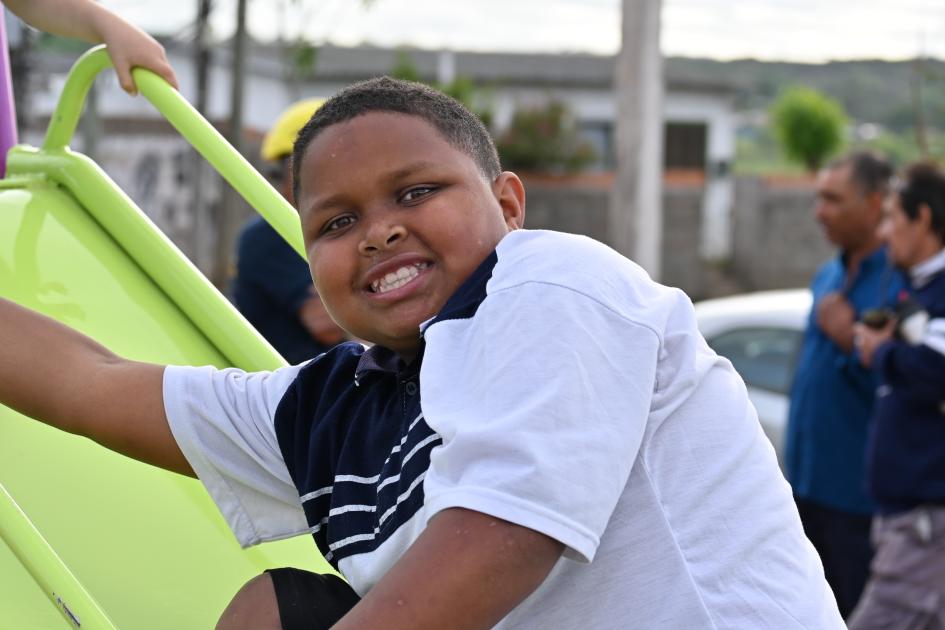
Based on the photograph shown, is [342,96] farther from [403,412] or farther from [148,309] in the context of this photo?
[148,309]

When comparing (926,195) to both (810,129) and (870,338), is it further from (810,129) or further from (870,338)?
(810,129)

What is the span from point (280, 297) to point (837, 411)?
2.03 metres

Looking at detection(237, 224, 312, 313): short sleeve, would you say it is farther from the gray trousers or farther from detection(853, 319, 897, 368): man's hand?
the gray trousers

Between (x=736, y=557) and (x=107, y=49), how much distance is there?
160cm

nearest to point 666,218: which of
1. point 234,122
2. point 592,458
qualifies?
point 234,122

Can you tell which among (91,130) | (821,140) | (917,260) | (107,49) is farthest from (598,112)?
(107,49)

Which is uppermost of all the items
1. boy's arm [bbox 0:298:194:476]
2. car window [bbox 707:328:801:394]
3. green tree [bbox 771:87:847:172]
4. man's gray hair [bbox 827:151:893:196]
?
boy's arm [bbox 0:298:194:476]

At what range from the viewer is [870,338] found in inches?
164

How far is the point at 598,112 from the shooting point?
28.5 metres

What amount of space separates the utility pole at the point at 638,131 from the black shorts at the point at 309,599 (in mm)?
5621

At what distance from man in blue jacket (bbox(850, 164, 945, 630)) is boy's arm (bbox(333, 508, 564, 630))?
9.99ft

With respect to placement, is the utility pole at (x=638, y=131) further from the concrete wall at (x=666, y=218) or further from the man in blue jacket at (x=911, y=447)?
the concrete wall at (x=666, y=218)

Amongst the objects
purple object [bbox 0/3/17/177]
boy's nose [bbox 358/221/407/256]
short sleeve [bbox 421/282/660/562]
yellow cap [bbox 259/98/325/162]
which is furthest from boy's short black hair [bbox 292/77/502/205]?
yellow cap [bbox 259/98/325/162]

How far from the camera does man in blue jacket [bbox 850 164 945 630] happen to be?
3947mm
